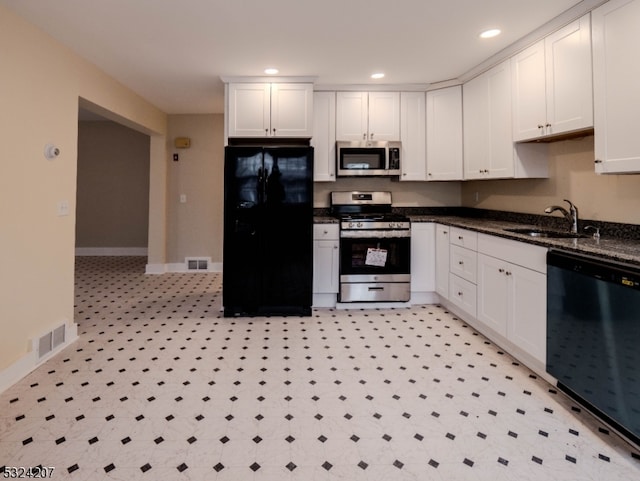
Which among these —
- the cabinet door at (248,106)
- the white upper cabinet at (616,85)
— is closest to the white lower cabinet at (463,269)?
the white upper cabinet at (616,85)

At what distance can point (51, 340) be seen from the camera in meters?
2.75

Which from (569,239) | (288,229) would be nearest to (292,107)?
(288,229)

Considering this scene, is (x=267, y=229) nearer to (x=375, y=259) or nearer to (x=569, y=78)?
(x=375, y=259)

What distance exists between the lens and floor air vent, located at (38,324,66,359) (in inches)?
104

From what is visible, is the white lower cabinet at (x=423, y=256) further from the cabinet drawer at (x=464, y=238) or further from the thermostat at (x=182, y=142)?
the thermostat at (x=182, y=142)

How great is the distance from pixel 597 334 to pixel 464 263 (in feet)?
5.04

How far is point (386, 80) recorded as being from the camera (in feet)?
12.9

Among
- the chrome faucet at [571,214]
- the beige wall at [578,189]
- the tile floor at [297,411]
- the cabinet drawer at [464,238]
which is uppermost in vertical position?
the beige wall at [578,189]

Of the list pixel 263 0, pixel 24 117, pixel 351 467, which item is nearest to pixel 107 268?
pixel 24 117

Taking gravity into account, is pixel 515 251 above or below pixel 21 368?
above

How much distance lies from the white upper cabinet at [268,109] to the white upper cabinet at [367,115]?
0.47 m

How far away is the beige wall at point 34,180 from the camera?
2354mm

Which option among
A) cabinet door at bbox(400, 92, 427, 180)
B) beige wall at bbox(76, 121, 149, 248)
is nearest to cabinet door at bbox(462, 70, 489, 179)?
cabinet door at bbox(400, 92, 427, 180)

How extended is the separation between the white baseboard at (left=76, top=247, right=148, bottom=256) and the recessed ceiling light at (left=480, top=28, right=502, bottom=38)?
21.5 ft
